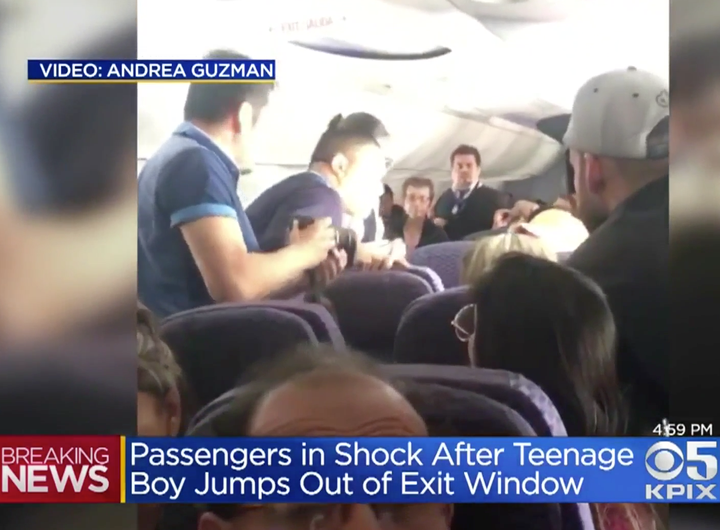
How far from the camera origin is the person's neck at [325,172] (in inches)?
65.2

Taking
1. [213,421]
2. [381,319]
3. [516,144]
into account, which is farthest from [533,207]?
[213,421]

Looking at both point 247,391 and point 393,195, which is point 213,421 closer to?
point 247,391

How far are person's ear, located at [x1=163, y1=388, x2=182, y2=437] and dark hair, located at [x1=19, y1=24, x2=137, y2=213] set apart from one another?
438 millimetres

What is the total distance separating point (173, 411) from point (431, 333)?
58 cm

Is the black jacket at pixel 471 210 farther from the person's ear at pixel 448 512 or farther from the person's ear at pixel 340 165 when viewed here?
the person's ear at pixel 448 512

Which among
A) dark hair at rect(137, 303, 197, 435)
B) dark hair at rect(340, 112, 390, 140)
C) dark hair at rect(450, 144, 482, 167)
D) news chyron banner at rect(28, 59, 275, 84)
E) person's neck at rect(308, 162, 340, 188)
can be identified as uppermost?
news chyron banner at rect(28, 59, 275, 84)

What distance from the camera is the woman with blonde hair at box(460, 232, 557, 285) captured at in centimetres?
166

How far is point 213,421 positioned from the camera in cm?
165

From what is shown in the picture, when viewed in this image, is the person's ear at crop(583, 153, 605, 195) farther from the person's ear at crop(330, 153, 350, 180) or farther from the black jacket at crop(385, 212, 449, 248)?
the person's ear at crop(330, 153, 350, 180)

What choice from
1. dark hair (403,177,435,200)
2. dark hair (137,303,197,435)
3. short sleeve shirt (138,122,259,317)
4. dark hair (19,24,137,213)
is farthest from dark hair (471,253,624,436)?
dark hair (19,24,137,213)

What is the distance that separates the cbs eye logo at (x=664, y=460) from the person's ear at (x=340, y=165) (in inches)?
35.1

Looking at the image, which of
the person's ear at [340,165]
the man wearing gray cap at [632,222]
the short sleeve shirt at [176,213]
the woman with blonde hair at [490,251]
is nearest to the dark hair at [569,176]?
the man wearing gray cap at [632,222]

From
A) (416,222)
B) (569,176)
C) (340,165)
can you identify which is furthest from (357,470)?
(569,176)

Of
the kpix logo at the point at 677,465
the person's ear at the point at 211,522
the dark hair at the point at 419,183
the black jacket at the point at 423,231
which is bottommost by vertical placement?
the person's ear at the point at 211,522
